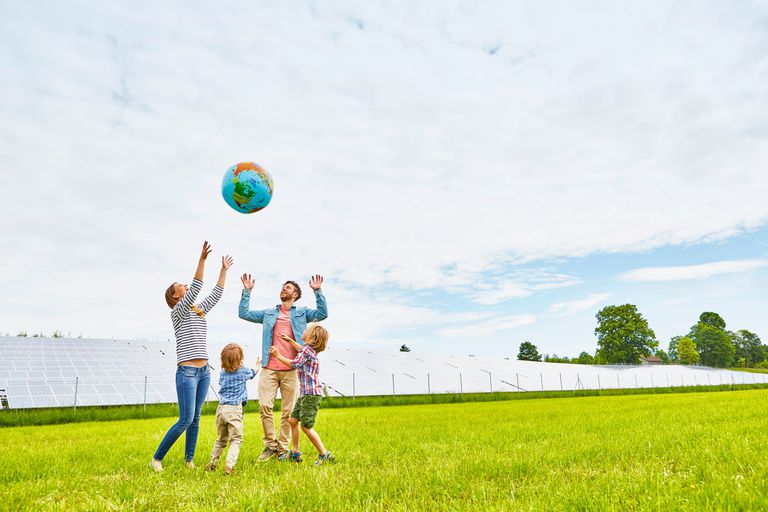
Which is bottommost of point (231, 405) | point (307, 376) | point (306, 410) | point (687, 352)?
point (687, 352)

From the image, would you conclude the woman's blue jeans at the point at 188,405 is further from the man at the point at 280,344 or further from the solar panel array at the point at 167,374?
the solar panel array at the point at 167,374

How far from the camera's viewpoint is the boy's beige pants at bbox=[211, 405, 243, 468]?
5836 mm

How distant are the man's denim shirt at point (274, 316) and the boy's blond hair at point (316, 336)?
480mm

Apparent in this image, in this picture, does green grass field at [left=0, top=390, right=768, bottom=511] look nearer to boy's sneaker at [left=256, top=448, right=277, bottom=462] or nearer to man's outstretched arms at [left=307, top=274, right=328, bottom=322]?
boy's sneaker at [left=256, top=448, right=277, bottom=462]

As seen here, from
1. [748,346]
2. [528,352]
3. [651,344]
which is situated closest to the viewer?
[651,344]

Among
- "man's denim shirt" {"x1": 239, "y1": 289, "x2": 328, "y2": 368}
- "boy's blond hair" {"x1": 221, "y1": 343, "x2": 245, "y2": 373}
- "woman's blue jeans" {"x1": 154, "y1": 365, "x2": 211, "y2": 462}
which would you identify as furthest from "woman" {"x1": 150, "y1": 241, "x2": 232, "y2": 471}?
"man's denim shirt" {"x1": 239, "y1": 289, "x2": 328, "y2": 368}

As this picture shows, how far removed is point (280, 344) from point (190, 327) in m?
1.26

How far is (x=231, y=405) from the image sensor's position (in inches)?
240

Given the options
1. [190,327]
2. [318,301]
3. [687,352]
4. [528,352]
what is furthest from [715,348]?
[190,327]

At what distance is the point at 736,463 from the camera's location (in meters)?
4.26

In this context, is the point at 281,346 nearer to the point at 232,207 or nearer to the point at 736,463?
the point at 232,207

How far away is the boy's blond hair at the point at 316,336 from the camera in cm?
659

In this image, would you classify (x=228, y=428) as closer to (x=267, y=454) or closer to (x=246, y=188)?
(x=267, y=454)

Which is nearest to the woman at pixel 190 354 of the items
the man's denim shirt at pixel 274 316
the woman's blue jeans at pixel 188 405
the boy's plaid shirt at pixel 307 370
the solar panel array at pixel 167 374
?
the woman's blue jeans at pixel 188 405
